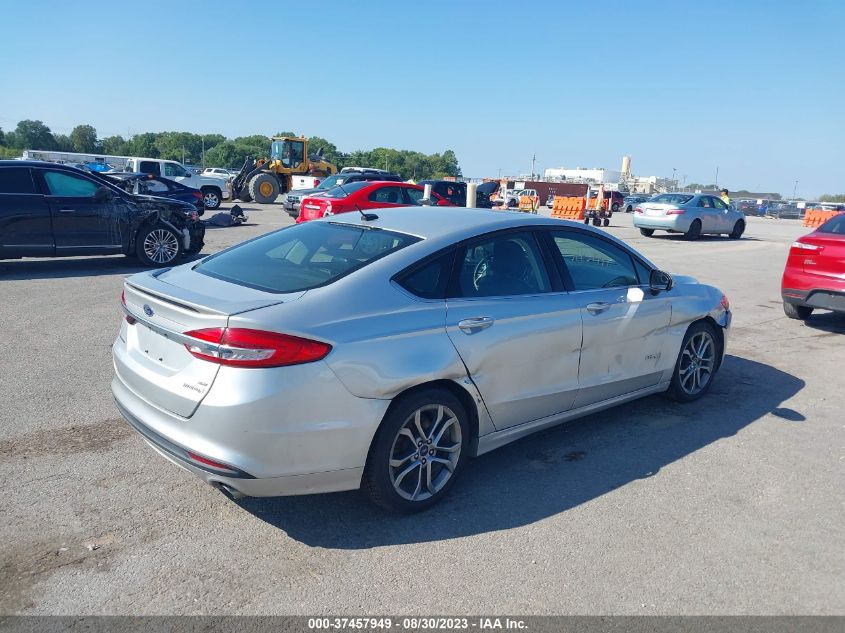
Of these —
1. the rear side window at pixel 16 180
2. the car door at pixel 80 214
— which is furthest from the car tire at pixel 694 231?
the rear side window at pixel 16 180

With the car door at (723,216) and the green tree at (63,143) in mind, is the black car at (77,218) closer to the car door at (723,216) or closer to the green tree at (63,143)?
the car door at (723,216)

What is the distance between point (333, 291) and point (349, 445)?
76cm

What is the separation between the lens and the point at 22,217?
10141 millimetres

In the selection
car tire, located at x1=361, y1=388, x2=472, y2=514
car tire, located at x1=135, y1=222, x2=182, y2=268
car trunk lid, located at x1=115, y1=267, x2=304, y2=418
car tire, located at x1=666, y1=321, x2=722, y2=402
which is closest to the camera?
car trunk lid, located at x1=115, y1=267, x2=304, y2=418

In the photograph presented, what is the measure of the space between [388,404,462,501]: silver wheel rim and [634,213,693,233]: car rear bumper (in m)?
19.3

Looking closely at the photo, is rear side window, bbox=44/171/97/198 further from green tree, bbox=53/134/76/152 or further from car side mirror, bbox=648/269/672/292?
green tree, bbox=53/134/76/152

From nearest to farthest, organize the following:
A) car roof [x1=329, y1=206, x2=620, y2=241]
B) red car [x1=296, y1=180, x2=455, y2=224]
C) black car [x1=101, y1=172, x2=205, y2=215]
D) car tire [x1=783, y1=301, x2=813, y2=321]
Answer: car roof [x1=329, y1=206, x2=620, y2=241], car tire [x1=783, y1=301, x2=813, y2=321], red car [x1=296, y1=180, x2=455, y2=224], black car [x1=101, y1=172, x2=205, y2=215]

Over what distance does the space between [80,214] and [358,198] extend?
6.94 meters

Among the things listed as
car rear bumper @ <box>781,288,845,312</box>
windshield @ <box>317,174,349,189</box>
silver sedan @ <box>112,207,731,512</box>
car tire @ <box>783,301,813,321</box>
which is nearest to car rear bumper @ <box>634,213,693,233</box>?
windshield @ <box>317,174,349,189</box>

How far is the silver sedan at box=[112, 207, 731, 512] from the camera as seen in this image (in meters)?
3.08

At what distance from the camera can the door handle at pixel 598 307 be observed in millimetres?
4465

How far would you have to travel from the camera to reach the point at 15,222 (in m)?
10.1

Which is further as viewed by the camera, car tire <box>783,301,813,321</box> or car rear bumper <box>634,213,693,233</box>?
car rear bumper <box>634,213,693,233</box>

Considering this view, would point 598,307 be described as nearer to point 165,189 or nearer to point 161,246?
point 161,246
